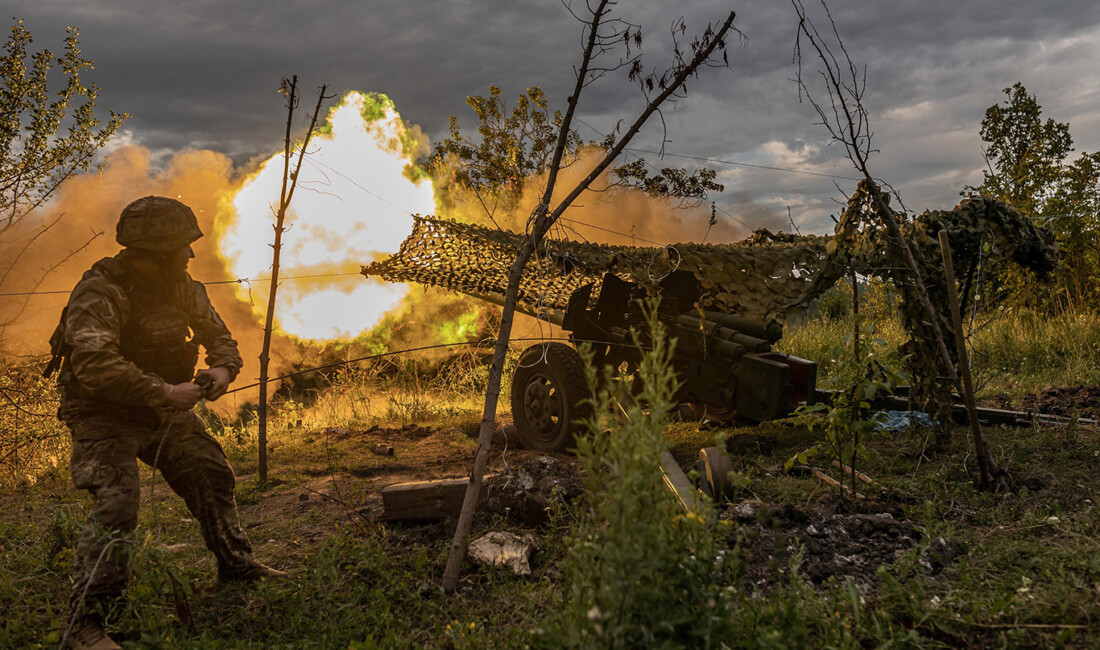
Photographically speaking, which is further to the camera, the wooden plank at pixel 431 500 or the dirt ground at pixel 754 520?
the wooden plank at pixel 431 500

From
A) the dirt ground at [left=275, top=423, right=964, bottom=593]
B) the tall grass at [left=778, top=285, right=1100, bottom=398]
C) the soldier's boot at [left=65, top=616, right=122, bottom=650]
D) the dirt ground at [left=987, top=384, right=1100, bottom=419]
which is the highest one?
the tall grass at [left=778, top=285, right=1100, bottom=398]

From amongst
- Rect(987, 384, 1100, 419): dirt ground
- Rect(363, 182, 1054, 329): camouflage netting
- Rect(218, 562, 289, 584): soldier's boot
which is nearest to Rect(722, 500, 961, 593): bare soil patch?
Rect(363, 182, 1054, 329): camouflage netting

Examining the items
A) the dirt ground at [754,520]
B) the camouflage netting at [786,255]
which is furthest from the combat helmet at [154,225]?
the camouflage netting at [786,255]

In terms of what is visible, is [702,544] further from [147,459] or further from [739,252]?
[739,252]

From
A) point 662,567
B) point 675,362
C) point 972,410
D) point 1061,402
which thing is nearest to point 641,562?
point 662,567

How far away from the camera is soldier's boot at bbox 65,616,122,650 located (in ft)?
9.84

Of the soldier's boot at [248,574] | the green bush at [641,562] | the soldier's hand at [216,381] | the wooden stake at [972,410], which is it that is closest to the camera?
the green bush at [641,562]

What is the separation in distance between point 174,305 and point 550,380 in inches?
142

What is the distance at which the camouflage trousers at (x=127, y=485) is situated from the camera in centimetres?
309

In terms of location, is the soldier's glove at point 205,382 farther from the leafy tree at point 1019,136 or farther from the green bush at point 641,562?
the leafy tree at point 1019,136

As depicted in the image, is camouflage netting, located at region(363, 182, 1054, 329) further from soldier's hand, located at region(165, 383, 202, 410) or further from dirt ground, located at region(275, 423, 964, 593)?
soldier's hand, located at region(165, 383, 202, 410)

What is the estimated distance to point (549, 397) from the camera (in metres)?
6.61

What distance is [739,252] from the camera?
20.1 feet

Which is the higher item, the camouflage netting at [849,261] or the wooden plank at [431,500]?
the camouflage netting at [849,261]
